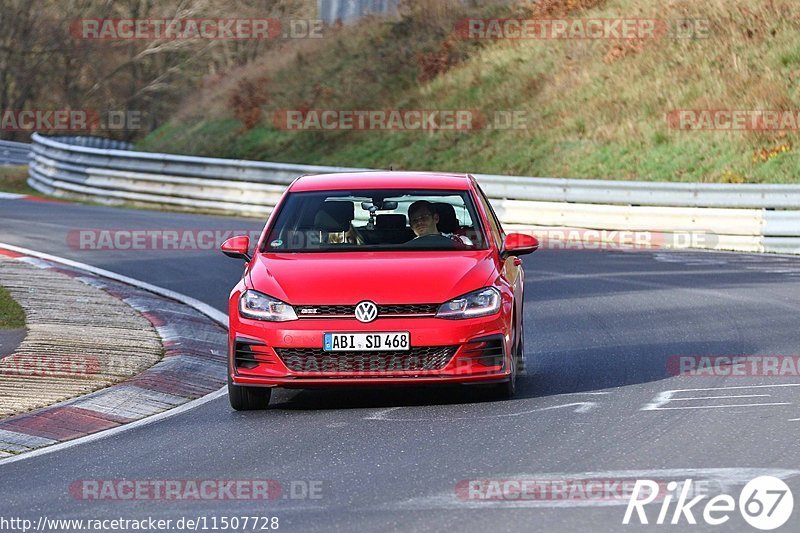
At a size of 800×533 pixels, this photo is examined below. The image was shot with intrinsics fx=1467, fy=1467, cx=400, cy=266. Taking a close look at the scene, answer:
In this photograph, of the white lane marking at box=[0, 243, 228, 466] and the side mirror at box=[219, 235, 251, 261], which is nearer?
the white lane marking at box=[0, 243, 228, 466]

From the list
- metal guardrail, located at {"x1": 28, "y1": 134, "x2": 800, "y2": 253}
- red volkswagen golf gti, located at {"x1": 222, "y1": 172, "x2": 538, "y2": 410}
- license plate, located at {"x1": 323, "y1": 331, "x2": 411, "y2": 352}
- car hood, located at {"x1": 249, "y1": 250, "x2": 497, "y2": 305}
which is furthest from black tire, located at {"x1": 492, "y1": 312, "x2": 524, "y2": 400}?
metal guardrail, located at {"x1": 28, "y1": 134, "x2": 800, "y2": 253}

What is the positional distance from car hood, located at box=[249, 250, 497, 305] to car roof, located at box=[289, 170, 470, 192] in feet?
2.78

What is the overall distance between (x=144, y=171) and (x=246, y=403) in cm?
2311

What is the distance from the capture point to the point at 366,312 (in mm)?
9219

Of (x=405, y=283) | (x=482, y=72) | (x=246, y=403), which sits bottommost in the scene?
(x=246, y=403)

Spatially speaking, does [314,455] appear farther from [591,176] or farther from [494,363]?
[591,176]

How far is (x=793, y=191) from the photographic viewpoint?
21.4m

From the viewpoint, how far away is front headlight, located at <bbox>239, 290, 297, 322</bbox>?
9383 millimetres

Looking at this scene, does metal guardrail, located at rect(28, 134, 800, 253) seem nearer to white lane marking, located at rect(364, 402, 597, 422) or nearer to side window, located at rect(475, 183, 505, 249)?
side window, located at rect(475, 183, 505, 249)

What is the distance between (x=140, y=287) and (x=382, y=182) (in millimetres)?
7225

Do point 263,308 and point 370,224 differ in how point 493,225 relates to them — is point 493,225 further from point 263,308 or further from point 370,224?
point 263,308

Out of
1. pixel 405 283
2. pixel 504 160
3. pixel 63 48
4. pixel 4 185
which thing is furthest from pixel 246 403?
pixel 63 48

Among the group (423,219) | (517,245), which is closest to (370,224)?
(423,219)

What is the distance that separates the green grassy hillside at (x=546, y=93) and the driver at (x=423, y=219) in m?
15.8
